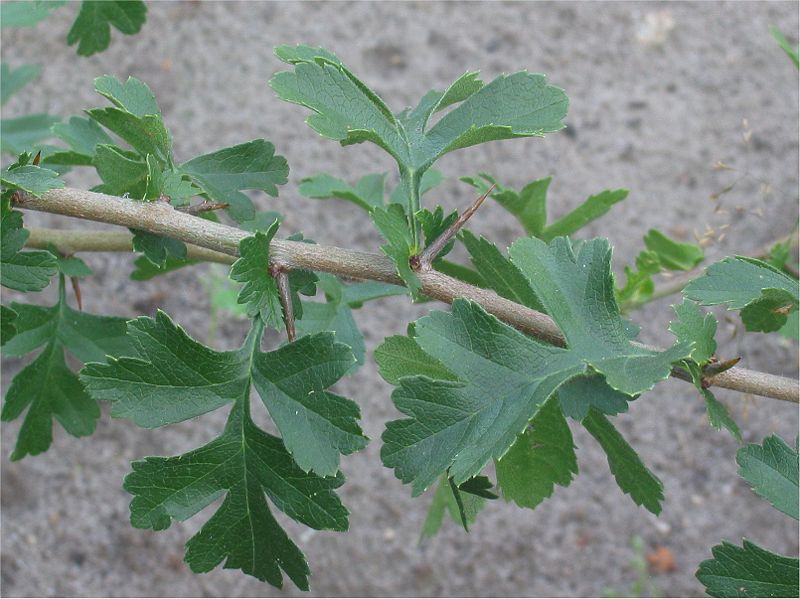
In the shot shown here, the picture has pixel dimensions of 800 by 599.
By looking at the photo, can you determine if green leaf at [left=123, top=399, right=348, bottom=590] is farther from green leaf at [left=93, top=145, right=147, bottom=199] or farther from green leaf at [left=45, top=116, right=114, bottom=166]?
green leaf at [left=45, top=116, right=114, bottom=166]

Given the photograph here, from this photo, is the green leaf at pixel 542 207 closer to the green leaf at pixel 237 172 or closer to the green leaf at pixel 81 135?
the green leaf at pixel 237 172

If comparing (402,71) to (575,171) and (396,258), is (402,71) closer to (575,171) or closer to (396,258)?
(575,171)

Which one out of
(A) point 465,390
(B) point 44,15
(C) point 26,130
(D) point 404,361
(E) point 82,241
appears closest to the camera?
(A) point 465,390

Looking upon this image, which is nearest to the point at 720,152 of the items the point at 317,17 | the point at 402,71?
the point at 402,71

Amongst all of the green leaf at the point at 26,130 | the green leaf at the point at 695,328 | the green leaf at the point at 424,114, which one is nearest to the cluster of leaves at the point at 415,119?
the green leaf at the point at 424,114

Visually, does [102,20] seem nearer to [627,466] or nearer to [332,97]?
[332,97]

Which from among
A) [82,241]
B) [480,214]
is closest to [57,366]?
[82,241]
